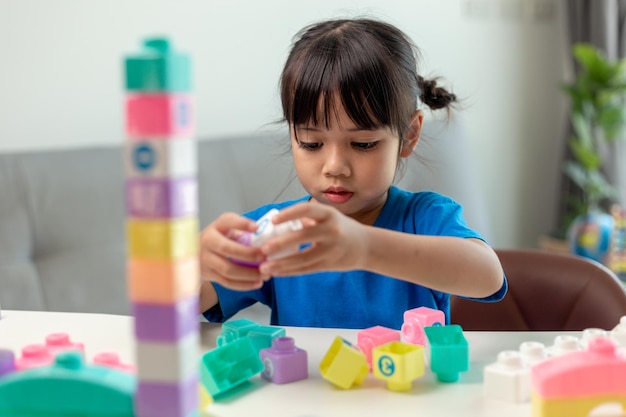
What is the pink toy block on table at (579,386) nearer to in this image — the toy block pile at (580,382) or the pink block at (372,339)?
the toy block pile at (580,382)

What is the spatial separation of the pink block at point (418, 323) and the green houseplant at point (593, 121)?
2139 millimetres

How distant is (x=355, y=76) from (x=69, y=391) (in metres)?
0.64

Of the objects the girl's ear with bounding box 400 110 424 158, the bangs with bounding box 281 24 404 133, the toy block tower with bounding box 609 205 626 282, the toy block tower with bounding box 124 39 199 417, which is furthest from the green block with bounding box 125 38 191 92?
the toy block tower with bounding box 609 205 626 282

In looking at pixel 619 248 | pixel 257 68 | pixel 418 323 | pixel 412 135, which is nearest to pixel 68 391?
pixel 418 323

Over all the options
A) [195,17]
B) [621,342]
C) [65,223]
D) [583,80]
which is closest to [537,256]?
[621,342]

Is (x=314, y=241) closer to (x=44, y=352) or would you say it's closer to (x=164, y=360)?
(x=164, y=360)

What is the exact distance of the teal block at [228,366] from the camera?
2.48 ft

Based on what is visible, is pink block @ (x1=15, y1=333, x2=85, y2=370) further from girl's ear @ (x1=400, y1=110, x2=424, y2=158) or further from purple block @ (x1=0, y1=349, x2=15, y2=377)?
girl's ear @ (x1=400, y1=110, x2=424, y2=158)

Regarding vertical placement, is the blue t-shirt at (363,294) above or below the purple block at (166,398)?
below

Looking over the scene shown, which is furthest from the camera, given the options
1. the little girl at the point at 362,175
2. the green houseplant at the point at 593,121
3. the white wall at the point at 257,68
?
the green houseplant at the point at 593,121

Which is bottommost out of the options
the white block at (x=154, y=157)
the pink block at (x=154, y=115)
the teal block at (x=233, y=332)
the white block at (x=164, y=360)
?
the teal block at (x=233, y=332)

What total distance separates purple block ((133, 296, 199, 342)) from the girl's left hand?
15 cm

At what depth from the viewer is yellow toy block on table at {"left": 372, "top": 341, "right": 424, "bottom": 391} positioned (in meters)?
0.76

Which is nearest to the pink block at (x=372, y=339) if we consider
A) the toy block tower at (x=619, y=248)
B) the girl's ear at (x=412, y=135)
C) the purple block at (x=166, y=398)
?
the purple block at (x=166, y=398)
